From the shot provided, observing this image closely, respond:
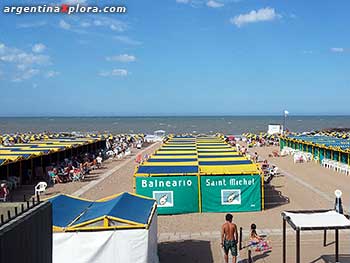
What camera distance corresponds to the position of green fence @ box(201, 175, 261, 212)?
1285 centimetres

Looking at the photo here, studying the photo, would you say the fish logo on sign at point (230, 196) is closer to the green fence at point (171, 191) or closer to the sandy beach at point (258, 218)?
the sandy beach at point (258, 218)

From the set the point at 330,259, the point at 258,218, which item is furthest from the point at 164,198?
the point at 330,259

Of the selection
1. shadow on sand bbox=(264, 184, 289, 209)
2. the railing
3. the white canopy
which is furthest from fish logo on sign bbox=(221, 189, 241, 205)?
the railing

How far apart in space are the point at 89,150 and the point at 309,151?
649 inches

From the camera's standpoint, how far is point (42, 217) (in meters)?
3.13

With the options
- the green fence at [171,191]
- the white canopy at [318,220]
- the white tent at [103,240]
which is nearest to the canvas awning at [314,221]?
the white canopy at [318,220]

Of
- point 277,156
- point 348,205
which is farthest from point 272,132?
point 348,205

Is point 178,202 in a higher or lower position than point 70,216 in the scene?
lower

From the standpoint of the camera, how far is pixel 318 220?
733 centimetres

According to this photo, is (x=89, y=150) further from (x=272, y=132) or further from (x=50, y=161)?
(x=272, y=132)

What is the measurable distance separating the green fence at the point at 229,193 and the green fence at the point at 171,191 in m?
0.34

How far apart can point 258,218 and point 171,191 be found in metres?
2.74

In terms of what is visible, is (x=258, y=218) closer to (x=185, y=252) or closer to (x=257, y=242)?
(x=257, y=242)

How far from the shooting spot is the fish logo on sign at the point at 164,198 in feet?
42.0
